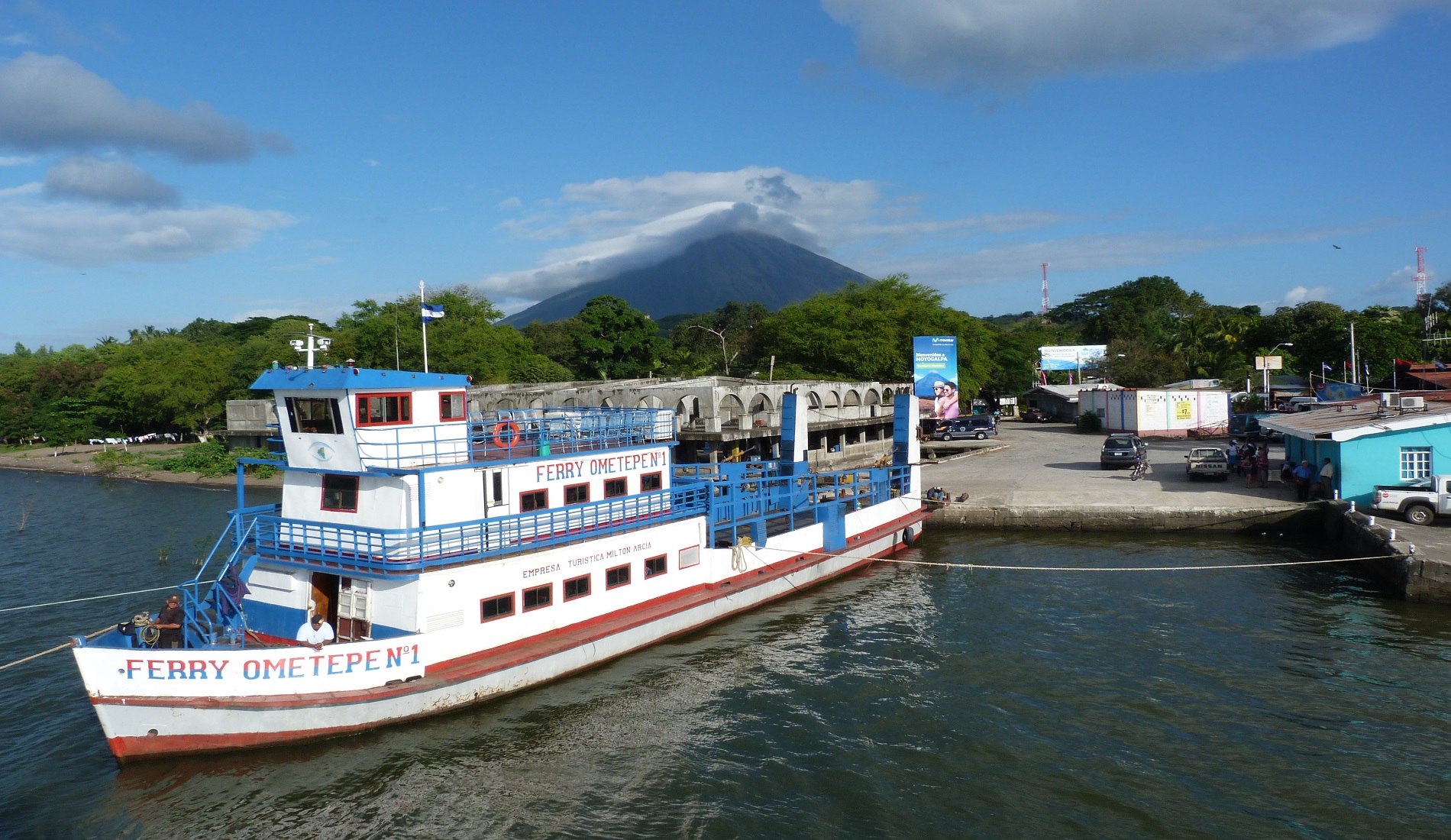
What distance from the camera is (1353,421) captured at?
2741 centimetres

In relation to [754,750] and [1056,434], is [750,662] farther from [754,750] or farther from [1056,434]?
[1056,434]

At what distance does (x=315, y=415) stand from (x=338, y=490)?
4.95ft

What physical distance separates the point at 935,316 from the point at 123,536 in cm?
5178

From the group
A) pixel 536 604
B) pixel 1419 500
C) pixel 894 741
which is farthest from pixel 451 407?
pixel 1419 500

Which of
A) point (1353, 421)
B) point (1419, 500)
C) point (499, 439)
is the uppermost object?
point (499, 439)

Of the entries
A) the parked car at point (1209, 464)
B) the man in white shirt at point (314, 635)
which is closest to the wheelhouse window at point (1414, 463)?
the parked car at point (1209, 464)

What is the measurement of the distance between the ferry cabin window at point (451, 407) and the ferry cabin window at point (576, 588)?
4069 mm

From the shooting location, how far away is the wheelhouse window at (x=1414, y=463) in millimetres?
25484

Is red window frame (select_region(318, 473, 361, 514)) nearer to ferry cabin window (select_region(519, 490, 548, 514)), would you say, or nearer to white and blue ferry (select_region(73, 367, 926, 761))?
white and blue ferry (select_region(73, 367, 926, 761))

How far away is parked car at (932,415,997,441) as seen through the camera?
5162 cm

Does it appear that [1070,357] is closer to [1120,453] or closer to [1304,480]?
[1120,453]

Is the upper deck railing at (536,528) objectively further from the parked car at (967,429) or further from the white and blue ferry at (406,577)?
the parked car at (967,429)

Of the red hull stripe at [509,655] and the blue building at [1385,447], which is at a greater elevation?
the blue building at [1385,447]

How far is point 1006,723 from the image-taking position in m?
14.3
